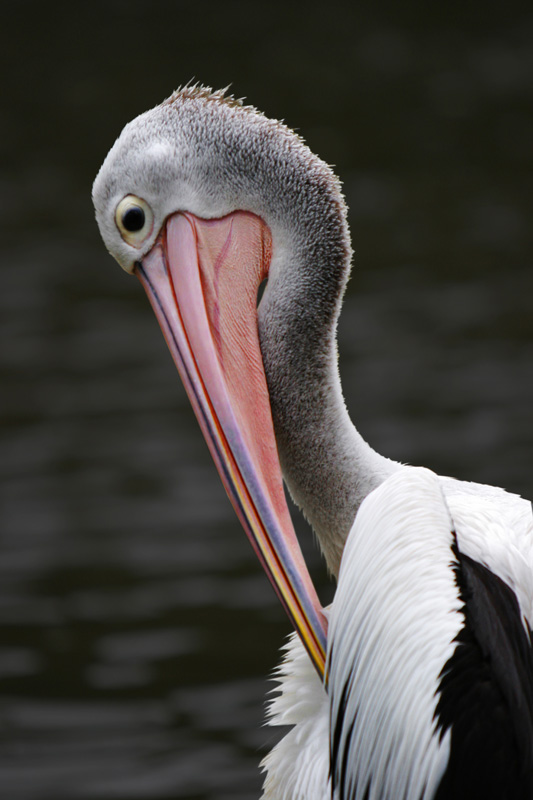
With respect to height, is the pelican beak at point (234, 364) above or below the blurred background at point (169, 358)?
below

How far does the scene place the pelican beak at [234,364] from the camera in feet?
7.34

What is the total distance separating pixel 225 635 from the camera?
15.6 ft

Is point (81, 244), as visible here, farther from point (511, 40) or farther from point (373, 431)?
point (511, 40)

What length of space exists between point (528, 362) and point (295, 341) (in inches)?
163

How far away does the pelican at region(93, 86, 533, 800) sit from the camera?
79.9 inches

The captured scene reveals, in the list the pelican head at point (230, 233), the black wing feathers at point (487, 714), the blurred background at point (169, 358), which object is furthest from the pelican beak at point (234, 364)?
the blurred background at point (169, 358)

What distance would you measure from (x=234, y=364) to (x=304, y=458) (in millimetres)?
235

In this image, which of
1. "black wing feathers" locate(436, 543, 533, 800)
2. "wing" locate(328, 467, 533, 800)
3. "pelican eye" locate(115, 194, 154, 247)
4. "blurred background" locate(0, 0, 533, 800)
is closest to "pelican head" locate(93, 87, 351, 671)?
"pelican eye" locate(115, 194, 154, 247)

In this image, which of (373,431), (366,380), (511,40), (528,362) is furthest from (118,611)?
(511,40)

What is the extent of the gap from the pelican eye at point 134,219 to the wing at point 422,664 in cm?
73

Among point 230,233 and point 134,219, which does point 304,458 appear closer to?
point 230,233

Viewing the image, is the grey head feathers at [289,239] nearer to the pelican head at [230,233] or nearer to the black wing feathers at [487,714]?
the pelican head at [230,233]

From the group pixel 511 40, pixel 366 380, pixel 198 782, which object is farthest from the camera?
pixel 511 40

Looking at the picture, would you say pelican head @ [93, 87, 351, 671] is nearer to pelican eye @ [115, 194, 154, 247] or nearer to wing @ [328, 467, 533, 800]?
pelican eye @ [115, 194, 154, 247]
